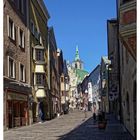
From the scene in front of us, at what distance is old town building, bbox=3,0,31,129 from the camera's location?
1282 inches

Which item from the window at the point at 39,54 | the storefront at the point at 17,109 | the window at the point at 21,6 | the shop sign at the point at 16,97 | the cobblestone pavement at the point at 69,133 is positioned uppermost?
the window at the point at 21,6

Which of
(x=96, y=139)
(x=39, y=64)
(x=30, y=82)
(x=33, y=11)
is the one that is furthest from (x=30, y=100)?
(x=96, y=139)

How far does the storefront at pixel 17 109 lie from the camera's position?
3386 cm

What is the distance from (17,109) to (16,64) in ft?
12.4

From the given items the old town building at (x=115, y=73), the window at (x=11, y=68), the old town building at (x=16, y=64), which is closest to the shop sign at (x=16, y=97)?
the old town building at (x=16, y=64)

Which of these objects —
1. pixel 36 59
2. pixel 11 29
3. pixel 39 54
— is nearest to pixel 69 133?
pixel 11 29

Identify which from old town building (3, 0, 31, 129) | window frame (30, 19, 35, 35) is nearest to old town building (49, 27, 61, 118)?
window frame (30, 19, 35, 35)

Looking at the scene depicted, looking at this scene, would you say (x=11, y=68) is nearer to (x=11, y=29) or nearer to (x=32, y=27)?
(x=11, y=29)

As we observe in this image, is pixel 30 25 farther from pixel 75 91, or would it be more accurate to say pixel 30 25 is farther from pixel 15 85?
pixel 75 91

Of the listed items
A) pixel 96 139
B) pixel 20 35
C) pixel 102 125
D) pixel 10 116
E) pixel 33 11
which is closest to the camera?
pixel 96 139

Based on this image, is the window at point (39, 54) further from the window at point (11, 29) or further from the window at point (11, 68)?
the window at point (11, 68)

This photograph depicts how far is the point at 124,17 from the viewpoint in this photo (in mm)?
11438

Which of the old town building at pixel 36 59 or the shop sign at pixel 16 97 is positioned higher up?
the old town building at pixel 36 59

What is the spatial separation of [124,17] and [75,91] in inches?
7150
